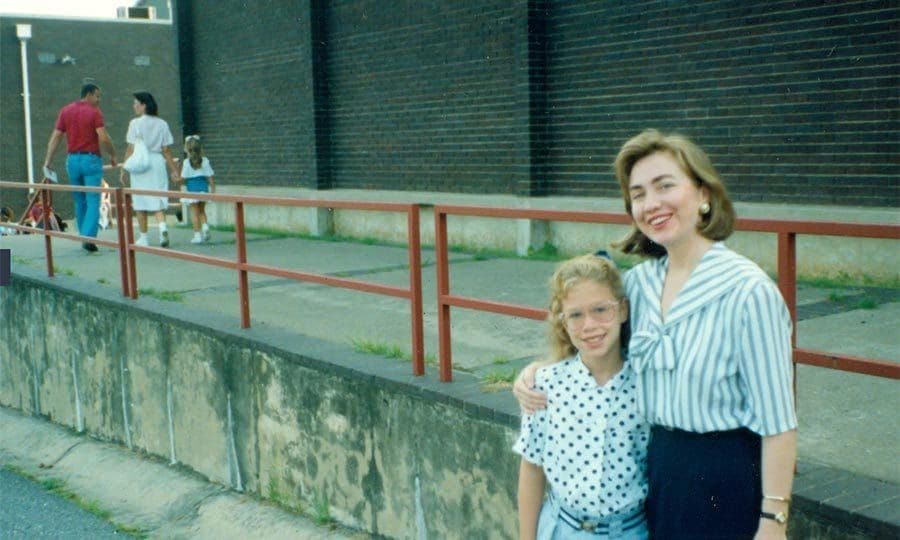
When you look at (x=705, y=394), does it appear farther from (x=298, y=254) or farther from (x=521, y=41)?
(x=298, y=254)

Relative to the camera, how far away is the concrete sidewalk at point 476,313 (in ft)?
14.6

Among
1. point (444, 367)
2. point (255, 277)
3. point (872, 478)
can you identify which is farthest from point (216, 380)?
point (872, 478)

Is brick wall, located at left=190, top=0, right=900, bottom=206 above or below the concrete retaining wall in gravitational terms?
above

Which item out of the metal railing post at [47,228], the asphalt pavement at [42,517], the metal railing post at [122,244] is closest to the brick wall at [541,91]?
the metal railing post at [122,244]

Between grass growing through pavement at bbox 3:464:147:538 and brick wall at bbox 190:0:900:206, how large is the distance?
501 centimetres

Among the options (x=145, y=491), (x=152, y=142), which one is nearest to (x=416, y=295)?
(x=145, y=491)

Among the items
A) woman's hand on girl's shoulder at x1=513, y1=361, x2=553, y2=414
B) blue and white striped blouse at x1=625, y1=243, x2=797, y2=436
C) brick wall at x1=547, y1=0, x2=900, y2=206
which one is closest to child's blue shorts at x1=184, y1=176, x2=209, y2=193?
brick wall at x1=547, y1=0, x2=900, y2=206

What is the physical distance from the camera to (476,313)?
25.0 feet

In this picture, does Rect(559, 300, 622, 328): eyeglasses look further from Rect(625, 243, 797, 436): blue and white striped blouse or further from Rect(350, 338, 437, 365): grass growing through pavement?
Rect(350, 338, 437, 365): grass growing through pavement

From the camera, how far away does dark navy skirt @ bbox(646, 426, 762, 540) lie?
2480 millimetres

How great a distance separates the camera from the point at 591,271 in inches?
109

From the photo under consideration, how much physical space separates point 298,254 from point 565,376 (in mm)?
8806

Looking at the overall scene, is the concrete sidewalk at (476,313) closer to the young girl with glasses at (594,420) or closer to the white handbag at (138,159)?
the white handbag at (138,159)

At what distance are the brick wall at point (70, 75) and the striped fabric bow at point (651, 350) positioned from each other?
30.2m
